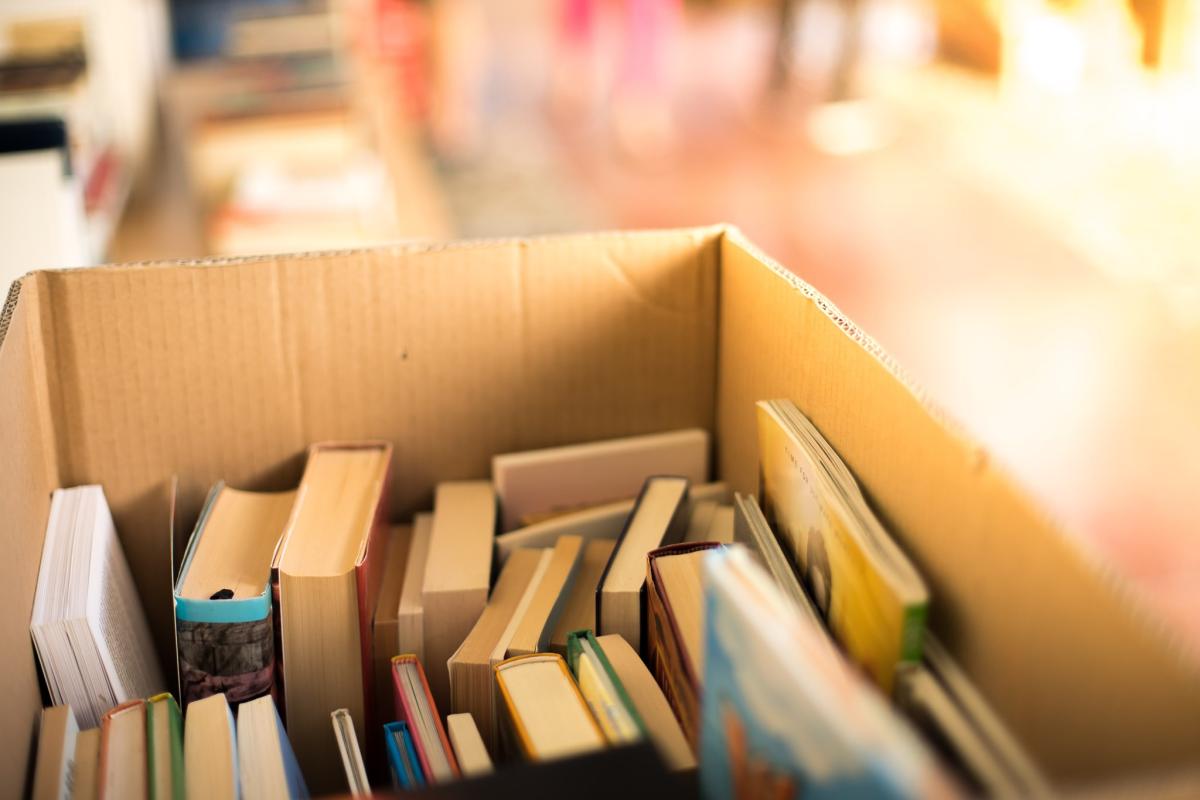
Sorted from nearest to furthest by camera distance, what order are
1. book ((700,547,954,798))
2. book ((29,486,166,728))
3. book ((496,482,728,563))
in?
book ((700,547,954,798))
book ((29,486,166,728))
book ((496,482,728,563))

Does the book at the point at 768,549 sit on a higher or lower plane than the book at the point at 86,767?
higher

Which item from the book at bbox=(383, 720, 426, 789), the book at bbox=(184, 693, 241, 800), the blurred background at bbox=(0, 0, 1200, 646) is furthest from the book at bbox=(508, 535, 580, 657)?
the blurred background at bbox=(0, 0, 1200, 646)

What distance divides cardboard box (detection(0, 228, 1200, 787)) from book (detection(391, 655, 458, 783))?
24cm

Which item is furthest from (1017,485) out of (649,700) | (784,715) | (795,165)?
(795,165)

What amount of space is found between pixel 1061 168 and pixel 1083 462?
1814 millimetres

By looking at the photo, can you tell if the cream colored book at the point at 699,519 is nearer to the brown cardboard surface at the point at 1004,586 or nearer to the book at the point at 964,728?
the brown cardboard surface at the point at 1004,586

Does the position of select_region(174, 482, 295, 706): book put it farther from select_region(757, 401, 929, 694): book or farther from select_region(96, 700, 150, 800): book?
select_region(757, 401, 929, 694): book

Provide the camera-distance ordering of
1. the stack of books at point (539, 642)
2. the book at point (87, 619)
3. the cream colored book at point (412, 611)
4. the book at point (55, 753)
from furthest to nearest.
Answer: the cream colored book at point (412, 611) < the book at point (87, 619) < the book at point (55, 753) < the stack of books at point (539, 642)

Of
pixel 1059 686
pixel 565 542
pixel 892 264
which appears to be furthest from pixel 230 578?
pixel 892 264

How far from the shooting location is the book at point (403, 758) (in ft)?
2.39

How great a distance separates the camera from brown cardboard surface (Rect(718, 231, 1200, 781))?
51cm

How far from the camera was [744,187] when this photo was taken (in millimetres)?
4348

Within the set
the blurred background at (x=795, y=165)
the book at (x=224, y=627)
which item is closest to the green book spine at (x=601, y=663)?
the book at (x=224, y=627)

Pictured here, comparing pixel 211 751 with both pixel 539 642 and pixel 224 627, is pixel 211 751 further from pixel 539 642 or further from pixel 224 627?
pixel 539 642
